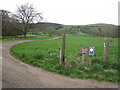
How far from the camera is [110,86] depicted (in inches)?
135

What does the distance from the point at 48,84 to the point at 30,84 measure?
2.29 ft

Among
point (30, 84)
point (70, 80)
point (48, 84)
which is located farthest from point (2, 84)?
point (70, 80)

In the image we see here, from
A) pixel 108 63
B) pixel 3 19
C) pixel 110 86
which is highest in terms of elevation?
pixel 3 19

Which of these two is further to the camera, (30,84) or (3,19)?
(3,19)

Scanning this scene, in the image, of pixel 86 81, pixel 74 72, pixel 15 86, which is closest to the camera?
pixel 15 86

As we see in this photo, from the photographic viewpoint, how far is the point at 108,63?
17.6 feet

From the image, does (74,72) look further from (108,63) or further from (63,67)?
(108,63)

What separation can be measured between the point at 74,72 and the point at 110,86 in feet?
5.34

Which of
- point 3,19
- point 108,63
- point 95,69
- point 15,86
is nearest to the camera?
point 15,86

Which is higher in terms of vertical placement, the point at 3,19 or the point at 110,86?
the point at 3,19

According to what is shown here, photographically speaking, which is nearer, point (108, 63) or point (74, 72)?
point (74, 72)

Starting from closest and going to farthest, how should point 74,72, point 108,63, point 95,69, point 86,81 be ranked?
1. point 86,81
2. point 74,72
3. point 95,69
4. point 108,63

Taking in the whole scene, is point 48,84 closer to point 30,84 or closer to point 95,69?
point 30,84

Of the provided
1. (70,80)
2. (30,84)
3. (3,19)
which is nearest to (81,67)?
(70,80)
